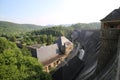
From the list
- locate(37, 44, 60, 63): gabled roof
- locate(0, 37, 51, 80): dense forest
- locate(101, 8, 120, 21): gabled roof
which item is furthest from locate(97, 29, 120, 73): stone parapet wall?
locate(37, 44, 60, 63): gabled roof

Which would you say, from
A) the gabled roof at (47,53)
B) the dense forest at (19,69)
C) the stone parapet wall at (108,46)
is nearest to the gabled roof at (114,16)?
the stone parapet wall at (108,46)

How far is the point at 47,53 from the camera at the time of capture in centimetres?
3878

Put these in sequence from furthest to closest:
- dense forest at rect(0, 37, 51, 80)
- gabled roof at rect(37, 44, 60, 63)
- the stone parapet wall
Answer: gabled roof at rect(37, 44, 60, 63)
dense forest at rect(0, 37, 51, 80)
the stone parapet wall

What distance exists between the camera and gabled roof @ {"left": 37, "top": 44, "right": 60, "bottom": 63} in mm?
36334

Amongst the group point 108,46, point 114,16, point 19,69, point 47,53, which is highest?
point 114,16

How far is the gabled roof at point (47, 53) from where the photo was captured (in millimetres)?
36334

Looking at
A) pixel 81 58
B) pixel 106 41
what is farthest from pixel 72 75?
pixel 106 41

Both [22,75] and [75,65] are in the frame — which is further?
[75,65]

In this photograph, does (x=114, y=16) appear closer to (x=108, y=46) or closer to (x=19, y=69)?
(x=108, y=46)

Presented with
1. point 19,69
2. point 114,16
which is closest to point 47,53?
point 19,69

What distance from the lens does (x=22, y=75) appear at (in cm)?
1700

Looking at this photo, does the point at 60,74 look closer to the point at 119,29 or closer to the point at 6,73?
the point at 6,73

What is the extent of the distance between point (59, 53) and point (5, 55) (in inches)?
1002

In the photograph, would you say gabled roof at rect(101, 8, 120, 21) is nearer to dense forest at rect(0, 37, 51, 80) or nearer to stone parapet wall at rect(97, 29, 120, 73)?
stone parapet wall at rect(97, 29, 120, 73)
